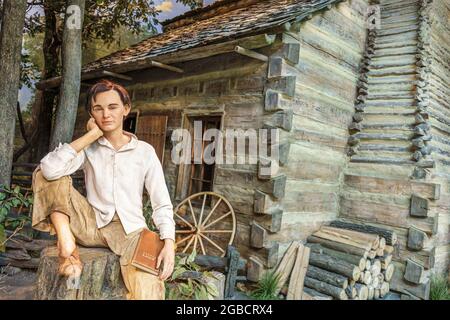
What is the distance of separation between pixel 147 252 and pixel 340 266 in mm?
3518

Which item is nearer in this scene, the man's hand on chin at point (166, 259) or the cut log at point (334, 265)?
the man's hand on chin at point (166, 259)

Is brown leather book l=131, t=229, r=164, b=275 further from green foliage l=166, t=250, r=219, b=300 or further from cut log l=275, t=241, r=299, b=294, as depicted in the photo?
cut log l=275, t=241, r=299, b=294

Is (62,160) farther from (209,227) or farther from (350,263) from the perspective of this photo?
(350,263)

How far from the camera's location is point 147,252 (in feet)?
6.01

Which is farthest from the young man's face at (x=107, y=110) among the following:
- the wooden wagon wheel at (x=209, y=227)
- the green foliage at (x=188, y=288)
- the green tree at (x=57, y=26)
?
the green tree at (x=57, y=26)

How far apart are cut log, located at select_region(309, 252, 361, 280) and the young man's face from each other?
12.6 ft

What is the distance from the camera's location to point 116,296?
1.95 m

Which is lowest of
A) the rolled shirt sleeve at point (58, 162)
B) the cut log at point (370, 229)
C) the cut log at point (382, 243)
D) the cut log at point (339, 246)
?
the cut log at point (339, 246)

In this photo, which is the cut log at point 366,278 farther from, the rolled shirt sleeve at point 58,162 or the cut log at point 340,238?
the rolled shirt sleeve at point 58,162

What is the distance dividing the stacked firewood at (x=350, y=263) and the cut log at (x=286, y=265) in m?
0.30

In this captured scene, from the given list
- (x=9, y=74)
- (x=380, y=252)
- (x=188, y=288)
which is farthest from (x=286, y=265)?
(x=9, y=74)

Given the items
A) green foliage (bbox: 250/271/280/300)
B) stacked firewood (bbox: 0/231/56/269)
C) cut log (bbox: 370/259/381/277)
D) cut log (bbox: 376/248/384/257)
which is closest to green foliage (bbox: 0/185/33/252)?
stacked firewood (bbox: 0/231/56/269)

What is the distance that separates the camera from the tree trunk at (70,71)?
16.8 feet

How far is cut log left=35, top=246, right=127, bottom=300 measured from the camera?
178cm
